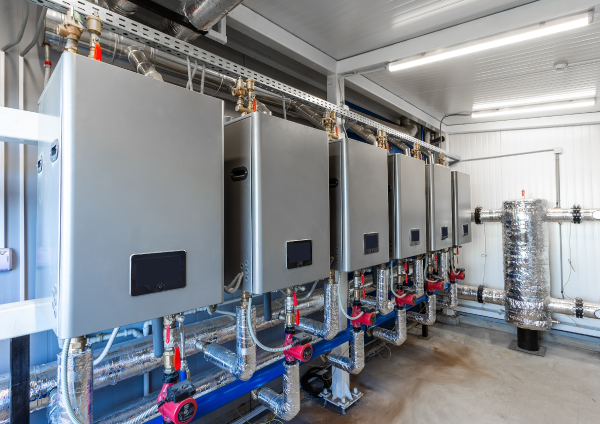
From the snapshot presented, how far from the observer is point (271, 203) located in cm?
113

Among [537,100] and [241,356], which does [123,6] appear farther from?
[537,100]

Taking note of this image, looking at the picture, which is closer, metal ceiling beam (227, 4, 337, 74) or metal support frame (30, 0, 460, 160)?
metal support frame (30, 0, 460, 160)

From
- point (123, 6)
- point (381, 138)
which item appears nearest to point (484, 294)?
point (381, 138)

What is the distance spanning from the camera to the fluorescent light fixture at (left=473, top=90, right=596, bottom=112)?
297 cm

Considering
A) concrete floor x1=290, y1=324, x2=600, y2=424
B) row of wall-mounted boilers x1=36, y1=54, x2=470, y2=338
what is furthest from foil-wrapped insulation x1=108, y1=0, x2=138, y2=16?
concrete floor x1=290, y1=324, x2=600, y2=424

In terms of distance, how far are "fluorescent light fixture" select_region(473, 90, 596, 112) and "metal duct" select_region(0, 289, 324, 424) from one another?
3.14 meters

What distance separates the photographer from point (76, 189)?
70 cm

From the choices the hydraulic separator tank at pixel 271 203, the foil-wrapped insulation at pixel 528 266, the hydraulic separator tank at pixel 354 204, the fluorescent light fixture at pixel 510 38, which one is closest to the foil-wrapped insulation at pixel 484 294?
the foil-wrapped insulation at pixel 528 266

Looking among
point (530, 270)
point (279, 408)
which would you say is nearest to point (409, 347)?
point (530, 270)

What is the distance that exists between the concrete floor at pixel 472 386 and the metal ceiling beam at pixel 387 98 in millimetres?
2476

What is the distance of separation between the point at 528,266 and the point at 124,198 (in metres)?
3.66

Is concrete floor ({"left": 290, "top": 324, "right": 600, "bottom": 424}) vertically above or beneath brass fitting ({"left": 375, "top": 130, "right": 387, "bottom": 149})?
beneath

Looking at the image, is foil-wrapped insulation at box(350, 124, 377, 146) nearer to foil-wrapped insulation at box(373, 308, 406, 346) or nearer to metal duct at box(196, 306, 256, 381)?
foil-wrapped insulation at box(373, 308, 406, 346)

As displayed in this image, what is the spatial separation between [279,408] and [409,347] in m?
2.46
